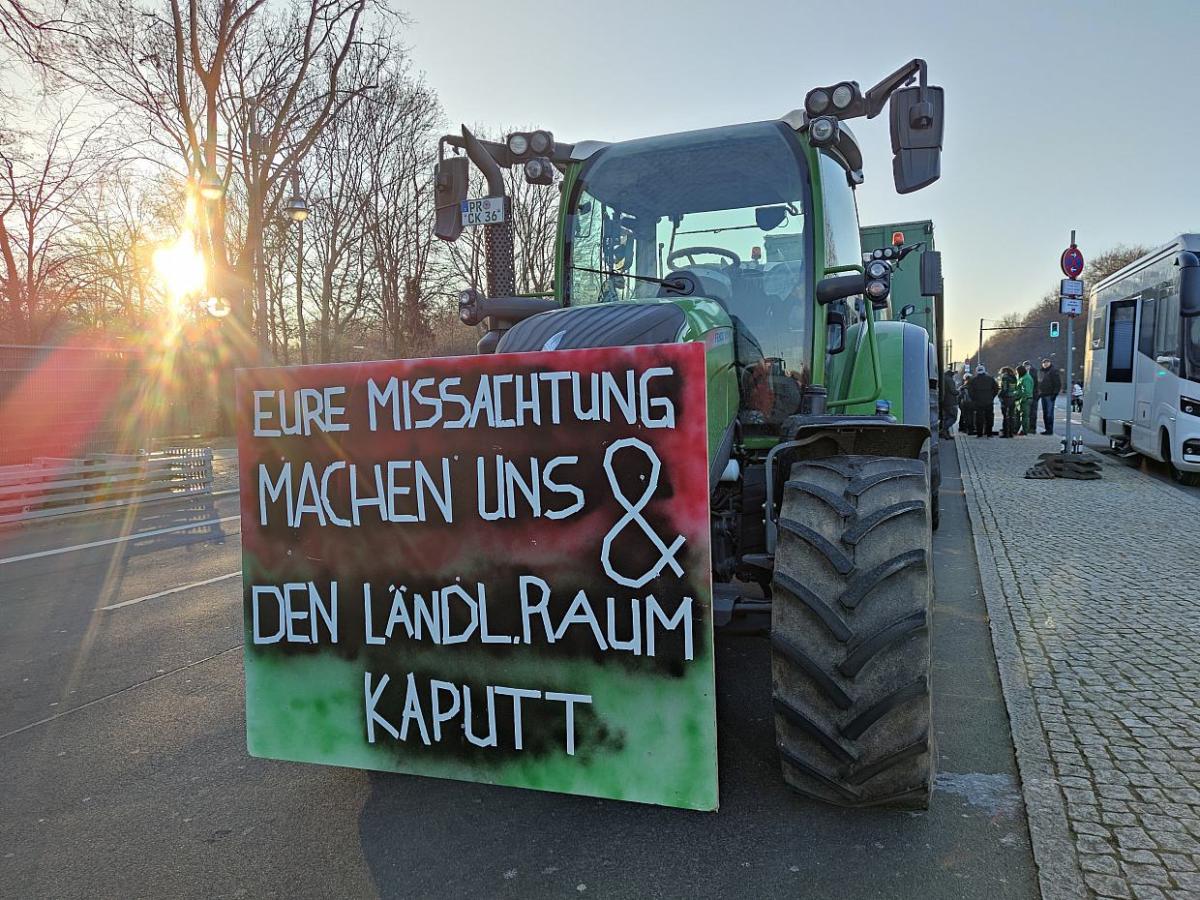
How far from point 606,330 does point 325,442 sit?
113cm

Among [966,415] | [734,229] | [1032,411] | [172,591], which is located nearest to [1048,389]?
[1032,411]

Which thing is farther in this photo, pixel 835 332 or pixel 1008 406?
pixel 1008 406

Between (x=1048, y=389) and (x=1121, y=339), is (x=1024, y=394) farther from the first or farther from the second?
(x=1121, y=339)

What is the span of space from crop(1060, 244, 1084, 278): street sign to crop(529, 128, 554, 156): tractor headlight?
10345 millimetres

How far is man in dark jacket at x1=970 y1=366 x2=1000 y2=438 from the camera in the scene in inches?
769

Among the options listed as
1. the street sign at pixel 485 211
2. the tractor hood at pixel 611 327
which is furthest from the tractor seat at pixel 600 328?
the street sign at pixel 485 211

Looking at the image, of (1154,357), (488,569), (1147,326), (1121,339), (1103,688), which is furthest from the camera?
(1121,339)

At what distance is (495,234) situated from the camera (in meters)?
4.79

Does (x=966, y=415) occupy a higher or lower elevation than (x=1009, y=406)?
lower

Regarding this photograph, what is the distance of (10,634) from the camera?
5.70m

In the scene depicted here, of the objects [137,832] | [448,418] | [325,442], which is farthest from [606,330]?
[137,832]

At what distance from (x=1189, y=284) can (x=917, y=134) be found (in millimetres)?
9570

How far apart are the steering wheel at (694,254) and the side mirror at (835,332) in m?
0.59

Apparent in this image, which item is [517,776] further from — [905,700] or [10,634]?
[10,634]
